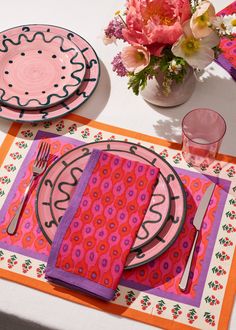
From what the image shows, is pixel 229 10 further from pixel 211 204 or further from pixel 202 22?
pixel 211 204

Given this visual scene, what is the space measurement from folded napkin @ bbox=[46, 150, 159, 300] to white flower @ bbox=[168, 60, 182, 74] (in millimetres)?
215

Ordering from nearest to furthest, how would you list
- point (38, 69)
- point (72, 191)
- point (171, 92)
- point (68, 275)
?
point (68, 275) → point (72, 191) → point (171, 92) → point (38, 69)

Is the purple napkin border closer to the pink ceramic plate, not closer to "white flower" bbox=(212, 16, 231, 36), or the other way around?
the pink ceramic plate

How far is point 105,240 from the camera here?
41.3 inches

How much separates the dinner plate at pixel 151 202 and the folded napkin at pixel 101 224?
2 cm

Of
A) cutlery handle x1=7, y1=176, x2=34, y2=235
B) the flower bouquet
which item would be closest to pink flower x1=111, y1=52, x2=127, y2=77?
the flower bouquet

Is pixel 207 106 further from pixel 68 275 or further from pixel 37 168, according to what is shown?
pixel 68 275

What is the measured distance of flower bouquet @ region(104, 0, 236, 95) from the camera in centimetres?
105

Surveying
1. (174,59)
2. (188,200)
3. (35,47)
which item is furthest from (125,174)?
(35,47)

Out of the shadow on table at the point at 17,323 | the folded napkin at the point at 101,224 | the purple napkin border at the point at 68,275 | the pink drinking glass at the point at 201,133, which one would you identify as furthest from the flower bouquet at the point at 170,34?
the shadow on table at the point at 17,323

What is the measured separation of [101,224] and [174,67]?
0.37 metres

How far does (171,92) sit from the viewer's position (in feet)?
4.04

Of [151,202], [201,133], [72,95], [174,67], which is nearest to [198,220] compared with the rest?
[151,202]

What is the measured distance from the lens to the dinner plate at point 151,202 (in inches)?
41.4
